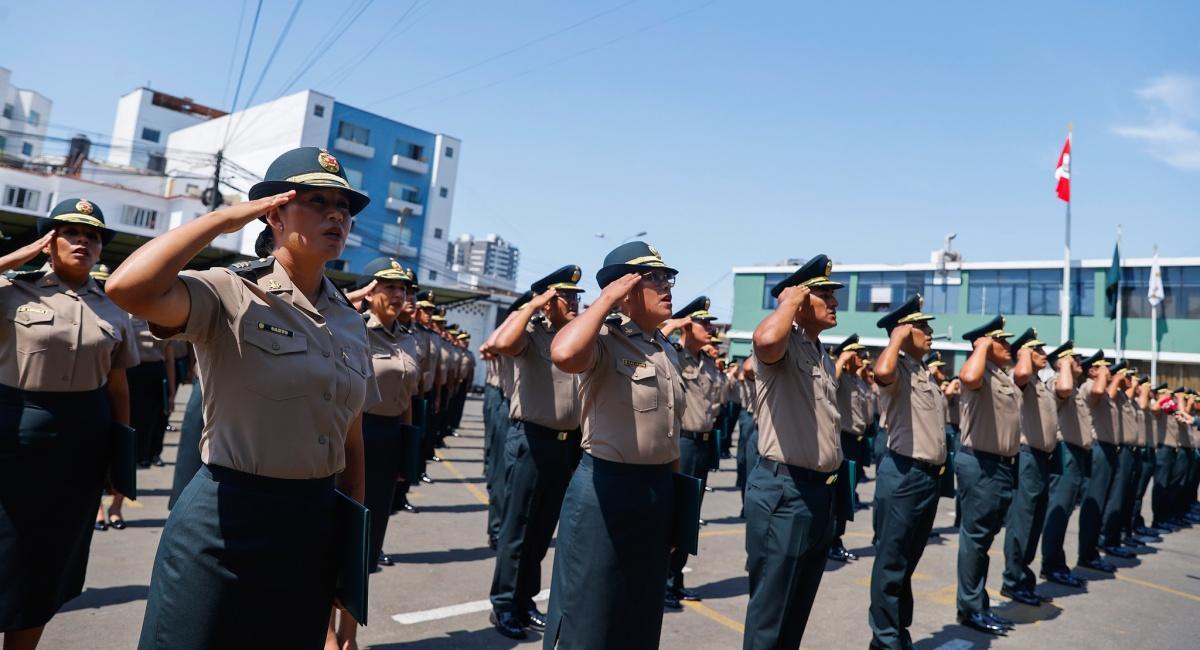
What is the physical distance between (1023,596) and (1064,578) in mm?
1311

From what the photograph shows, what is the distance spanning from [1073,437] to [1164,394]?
5604 mm

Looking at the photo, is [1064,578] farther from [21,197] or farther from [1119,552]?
[21,197]

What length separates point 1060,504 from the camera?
8227 mm

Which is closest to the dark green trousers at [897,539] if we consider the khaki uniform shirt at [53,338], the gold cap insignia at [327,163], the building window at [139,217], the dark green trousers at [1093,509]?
the dark green trousers at [1093,509]

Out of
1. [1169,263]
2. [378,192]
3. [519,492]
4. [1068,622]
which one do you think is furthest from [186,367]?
[1169,263]

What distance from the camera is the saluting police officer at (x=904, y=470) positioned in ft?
17.5

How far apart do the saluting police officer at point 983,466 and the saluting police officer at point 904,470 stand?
65 centimetres

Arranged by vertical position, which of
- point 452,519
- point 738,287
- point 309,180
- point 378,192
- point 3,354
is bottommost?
point 452,519

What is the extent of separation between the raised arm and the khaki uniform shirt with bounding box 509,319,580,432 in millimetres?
3535

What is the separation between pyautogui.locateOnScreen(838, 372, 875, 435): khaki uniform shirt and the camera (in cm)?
993

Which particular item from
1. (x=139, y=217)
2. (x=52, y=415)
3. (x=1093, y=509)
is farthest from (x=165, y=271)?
(x=139, y=217)

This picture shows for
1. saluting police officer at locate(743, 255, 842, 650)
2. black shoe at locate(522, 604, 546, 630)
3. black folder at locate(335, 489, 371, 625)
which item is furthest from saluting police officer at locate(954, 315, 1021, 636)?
black folder at locate(335, 489, 371, 625)

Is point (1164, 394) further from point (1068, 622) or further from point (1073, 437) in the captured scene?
point (1068, 622)

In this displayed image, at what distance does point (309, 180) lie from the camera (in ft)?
7.92
